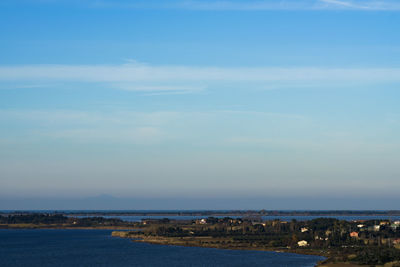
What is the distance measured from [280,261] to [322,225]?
7319cm

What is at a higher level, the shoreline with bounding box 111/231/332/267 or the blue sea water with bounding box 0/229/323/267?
the shoreline with bounding box 111/231/332/267

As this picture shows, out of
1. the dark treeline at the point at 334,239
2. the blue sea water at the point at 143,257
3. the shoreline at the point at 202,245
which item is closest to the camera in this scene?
the dark treeline at the point at 334,239

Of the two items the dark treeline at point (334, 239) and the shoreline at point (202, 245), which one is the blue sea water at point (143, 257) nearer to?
the shoreline at point (202, 245)

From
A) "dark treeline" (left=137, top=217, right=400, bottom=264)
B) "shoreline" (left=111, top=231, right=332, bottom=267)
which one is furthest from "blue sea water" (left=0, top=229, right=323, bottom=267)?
"dark treeline" (left=137, top=217, right=400, bottom=264)

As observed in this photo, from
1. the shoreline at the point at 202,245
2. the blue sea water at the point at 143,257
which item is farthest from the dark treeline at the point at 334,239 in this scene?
the blue sea water at the point at 143,257

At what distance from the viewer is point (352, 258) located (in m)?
106

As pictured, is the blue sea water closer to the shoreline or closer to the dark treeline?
the shoreline

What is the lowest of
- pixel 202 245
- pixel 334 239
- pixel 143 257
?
pixel 143 257

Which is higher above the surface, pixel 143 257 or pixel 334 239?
pixel 334 239

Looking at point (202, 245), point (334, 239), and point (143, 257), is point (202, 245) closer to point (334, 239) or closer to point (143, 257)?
point (143, 257)

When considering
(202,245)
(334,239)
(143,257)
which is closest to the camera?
(143,257)

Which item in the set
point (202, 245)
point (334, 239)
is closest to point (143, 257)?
point (202, 245)

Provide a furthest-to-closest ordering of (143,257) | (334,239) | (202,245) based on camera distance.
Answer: (202,245) < (334,239) < (143,257)

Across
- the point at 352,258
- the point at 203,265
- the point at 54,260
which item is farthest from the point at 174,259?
the point at 352,258
